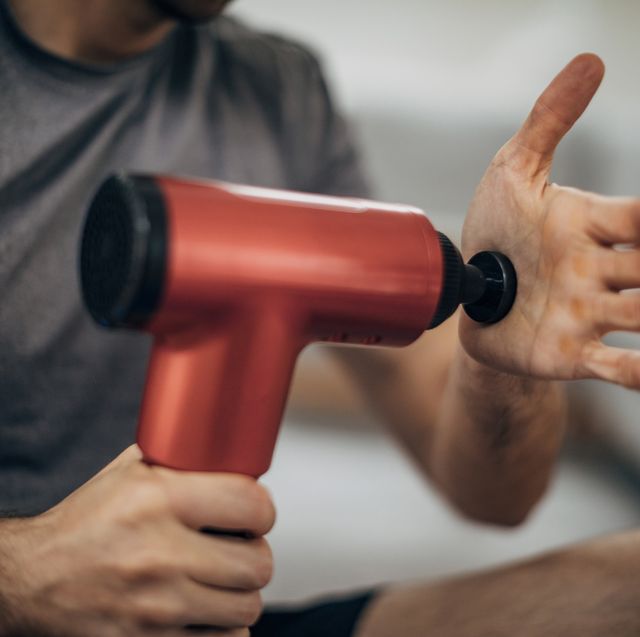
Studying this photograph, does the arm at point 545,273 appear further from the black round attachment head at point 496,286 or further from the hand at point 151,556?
the hand at point 151,556

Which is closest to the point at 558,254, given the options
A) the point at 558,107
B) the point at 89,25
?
the point at 558,107

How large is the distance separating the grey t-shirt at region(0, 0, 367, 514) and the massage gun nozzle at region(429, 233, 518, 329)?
18.4 inches

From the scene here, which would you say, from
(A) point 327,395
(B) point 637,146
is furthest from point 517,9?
(A) point 327,395

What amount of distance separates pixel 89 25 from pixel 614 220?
610mm

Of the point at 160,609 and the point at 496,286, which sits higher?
the point at 496,286

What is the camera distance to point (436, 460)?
35.1 inches

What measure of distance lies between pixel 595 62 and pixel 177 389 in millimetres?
377

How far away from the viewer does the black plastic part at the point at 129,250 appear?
0.43m

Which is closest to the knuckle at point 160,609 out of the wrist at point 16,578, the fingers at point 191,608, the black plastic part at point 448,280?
the fingers at point 191,608

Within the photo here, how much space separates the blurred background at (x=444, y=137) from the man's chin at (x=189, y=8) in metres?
0.80

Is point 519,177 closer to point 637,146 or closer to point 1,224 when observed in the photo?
point 1,224

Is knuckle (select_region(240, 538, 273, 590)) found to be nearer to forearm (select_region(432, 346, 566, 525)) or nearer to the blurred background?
forearm (select_region(432, 346, 566, 525))

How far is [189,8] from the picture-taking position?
2.66ft

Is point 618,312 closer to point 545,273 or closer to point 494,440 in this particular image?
point 545,273
